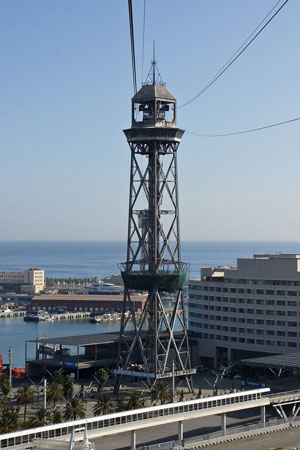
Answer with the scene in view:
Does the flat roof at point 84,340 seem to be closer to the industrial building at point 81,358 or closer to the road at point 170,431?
the industrial building at point 81,358

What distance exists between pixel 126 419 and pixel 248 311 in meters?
47.1

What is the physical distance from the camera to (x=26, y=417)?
6962 cm

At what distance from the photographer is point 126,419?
185 ft

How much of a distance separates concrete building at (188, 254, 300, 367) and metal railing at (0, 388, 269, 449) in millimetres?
34015

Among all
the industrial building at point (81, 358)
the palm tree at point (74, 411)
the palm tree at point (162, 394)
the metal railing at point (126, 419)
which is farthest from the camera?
the industrial building at point (81, 358)

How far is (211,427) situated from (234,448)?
8240mm

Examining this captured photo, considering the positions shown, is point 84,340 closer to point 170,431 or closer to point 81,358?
point 81,358

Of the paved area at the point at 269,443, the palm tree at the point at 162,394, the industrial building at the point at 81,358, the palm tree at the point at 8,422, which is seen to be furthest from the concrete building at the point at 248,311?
the palm tree at the point at 8,422

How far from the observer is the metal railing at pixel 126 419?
49.8 meters

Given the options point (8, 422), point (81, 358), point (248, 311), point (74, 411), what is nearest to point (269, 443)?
point (74, 411)

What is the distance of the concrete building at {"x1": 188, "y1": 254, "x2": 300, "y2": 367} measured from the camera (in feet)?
323

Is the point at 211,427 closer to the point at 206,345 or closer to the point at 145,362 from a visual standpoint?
the point at 145,362

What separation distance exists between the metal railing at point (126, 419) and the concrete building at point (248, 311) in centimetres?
3401

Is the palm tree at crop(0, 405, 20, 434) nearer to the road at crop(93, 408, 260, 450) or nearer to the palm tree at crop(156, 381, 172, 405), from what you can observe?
the road at crop(93, 408, 260, 450)
